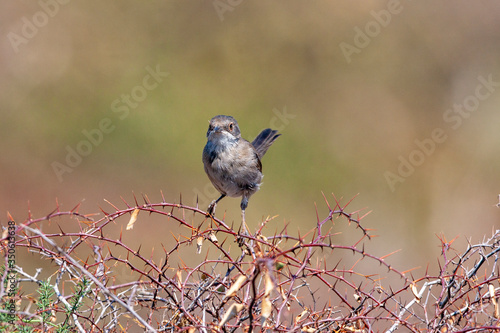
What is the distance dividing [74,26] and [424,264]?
6.69 meters

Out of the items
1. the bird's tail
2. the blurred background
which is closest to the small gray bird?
the bird's tail

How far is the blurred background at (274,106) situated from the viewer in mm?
8719

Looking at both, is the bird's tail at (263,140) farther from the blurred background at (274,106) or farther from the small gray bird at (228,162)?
the blurred background at (274,106)

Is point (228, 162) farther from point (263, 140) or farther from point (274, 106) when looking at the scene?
point (274, 106)

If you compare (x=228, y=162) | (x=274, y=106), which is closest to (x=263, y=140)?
(x=228, y=162)

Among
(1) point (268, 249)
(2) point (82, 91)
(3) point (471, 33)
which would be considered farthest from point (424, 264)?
(1) point (268, 249)

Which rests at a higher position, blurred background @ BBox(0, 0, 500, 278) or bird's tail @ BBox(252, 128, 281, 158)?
blurred background @ BBox(0, 0, 500, 278)

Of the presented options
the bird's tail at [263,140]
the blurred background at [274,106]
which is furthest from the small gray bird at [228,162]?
the blurred background at [274,106]

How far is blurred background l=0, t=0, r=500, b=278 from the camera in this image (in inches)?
343

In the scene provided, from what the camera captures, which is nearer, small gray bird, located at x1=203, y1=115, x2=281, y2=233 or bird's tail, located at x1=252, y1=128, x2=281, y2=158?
small gray bird, located at x1=203, y1=115, x2=281, y2=233

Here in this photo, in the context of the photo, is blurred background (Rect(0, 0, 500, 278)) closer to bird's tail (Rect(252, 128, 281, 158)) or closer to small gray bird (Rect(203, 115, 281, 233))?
bird's tail (Rect(252, 128, 281, 158))

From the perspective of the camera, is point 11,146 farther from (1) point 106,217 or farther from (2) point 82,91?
(1) point 106,217

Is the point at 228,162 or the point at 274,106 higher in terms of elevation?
the point at 274,106

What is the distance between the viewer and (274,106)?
9.44 metres
